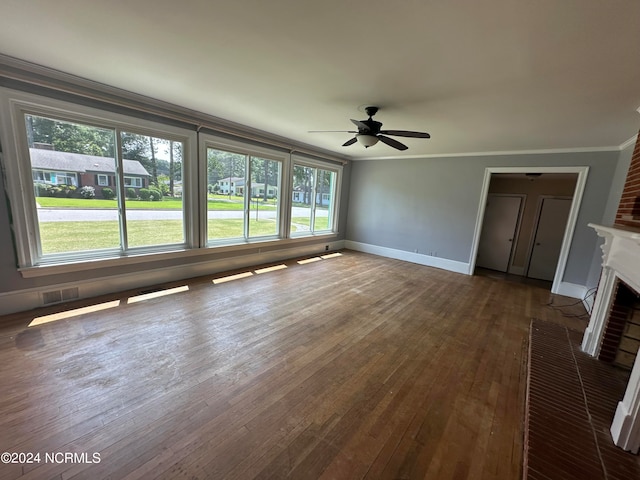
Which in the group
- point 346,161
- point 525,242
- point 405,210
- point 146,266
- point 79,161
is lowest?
point 146,266

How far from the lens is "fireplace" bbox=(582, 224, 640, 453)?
1665mm

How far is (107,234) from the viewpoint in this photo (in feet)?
11.5

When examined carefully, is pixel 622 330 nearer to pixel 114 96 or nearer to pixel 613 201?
pixel 613 201

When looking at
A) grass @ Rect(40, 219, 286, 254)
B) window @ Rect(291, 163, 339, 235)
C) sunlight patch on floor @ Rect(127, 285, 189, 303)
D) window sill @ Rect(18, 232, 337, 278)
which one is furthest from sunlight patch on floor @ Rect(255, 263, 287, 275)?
sunlight patch on floor @ Rect(127, 285, 189, 303)

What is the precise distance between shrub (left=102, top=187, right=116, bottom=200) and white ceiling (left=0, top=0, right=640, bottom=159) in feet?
4.29

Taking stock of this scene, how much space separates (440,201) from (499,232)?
2037 millimetres

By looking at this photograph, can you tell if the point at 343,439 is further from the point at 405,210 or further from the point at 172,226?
the point at 405,210

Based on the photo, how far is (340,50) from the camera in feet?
6.56

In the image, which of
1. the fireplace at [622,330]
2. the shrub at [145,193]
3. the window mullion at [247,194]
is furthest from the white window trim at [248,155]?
the fireplace at [622,330]

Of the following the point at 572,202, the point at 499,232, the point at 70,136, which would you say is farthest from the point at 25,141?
the point at 499,232

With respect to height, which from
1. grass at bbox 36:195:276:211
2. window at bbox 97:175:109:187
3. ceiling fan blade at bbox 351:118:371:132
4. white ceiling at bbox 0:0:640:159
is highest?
white ceiling at bbox 0:0:640:159

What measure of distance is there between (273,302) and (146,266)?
200 cm

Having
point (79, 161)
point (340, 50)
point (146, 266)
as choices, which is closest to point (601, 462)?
point (340, 50)

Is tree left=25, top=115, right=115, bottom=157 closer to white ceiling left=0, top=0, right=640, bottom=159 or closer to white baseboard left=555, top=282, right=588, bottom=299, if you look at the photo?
white ceiling left=0, top=0, right=640, bottom=159
